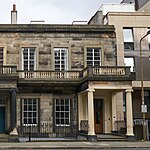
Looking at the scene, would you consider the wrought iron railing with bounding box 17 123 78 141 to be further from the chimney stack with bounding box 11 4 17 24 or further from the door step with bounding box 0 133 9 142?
the chimney stack with bounding box 11 4 17 24

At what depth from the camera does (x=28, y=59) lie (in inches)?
1284

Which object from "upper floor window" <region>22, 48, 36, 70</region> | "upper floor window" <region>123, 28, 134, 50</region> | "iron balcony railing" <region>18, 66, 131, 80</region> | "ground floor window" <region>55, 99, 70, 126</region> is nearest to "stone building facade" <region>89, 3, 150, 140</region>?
"upper floor window" <region>123, 28, 134, 50</region>

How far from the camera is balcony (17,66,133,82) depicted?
28.5 m

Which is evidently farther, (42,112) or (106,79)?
(42,112)

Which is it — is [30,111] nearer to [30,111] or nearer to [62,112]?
[30,111]

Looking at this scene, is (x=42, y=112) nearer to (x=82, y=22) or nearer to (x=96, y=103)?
(x=96, y=103)

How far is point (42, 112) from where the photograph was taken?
1255 inches

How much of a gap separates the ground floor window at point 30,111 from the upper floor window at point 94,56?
18.7 ft

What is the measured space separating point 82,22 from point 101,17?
2.51 m

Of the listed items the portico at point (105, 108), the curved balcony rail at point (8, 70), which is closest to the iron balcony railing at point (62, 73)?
the portico at point (105, 108)

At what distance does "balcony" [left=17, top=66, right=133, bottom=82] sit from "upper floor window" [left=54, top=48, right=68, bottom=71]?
3.82ft

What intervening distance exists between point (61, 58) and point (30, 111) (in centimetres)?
523

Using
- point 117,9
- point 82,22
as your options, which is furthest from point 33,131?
point 117,9

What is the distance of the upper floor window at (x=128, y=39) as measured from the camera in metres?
34.2
